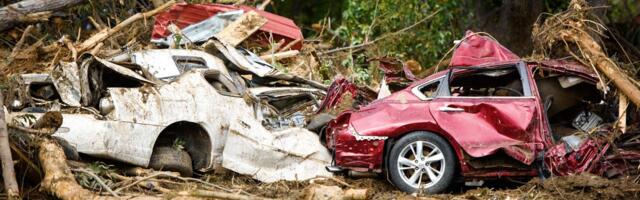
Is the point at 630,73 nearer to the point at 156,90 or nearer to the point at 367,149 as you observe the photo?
the point at 367,149

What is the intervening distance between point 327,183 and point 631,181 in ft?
10.4

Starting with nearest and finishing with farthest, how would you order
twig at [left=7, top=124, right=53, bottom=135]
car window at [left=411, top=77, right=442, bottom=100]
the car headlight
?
twig at [left=7, top=124, right=53, bottom=135]
the car headlight
car window at [left=411, top=77, right=442, bottom=100]

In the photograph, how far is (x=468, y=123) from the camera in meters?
11.4

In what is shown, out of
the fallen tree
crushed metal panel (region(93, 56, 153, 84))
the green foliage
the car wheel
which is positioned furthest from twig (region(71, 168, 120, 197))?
the green foliage

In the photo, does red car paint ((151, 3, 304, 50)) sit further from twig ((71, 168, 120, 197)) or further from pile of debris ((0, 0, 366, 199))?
twig ((71, 168, 120, 197))

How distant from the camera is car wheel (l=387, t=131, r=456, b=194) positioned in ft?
37.2

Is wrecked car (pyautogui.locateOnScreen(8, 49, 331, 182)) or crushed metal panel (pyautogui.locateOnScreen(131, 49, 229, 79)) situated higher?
crushed metal panel (pyautogui.locateOnScreen(131, 49, 229, 79))

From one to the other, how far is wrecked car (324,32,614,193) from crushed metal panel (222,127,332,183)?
1.43 ft

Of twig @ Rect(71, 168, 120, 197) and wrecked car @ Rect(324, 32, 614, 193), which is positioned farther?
wrecked car @ Rect(324, 32, 614, 193)

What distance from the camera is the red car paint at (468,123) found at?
441 inches

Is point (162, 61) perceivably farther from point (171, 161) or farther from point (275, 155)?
point (275, 155)

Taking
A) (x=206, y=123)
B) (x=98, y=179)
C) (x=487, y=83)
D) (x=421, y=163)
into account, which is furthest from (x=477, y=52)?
(x=98, y=179)

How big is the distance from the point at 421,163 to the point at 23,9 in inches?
214

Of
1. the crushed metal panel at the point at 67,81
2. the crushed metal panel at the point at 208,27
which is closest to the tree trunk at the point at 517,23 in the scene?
the crushed metal panel at the point at 208,27
